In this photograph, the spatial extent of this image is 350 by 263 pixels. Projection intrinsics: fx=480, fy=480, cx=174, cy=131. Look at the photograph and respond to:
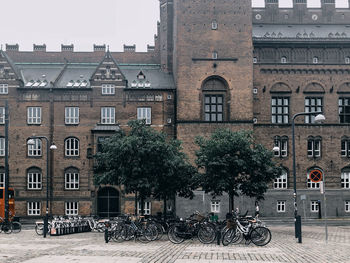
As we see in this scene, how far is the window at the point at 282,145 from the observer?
157 feet

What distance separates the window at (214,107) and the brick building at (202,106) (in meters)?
0.10

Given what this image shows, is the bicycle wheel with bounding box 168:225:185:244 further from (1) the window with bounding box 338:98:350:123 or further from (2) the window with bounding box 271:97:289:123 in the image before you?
(1) the window with bounding box 338:98:350:123

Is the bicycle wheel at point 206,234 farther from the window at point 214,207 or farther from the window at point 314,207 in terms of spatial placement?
the window at point 314,207

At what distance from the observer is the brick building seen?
46.3 m

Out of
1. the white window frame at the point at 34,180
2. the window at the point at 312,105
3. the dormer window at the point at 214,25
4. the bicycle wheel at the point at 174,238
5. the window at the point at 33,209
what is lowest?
the window at the point at 33,209

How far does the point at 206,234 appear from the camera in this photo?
73.5 ft

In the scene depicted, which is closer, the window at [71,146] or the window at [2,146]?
the window at [2,146]

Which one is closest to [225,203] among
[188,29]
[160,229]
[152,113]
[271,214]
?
[271,214]

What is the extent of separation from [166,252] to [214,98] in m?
29.4

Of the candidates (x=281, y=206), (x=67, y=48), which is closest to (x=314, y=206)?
(x=281, y=206)

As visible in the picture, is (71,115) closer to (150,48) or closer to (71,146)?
(71,146)

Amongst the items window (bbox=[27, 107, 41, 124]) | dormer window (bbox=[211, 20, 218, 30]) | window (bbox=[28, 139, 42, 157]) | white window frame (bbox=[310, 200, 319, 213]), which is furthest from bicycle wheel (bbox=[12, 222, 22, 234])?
white window frame (bbox=[310, 200, 319, 213])

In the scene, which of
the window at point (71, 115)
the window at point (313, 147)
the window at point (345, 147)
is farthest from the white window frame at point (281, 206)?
the window at point (71, 115)

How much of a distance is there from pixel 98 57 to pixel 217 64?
18.1m
